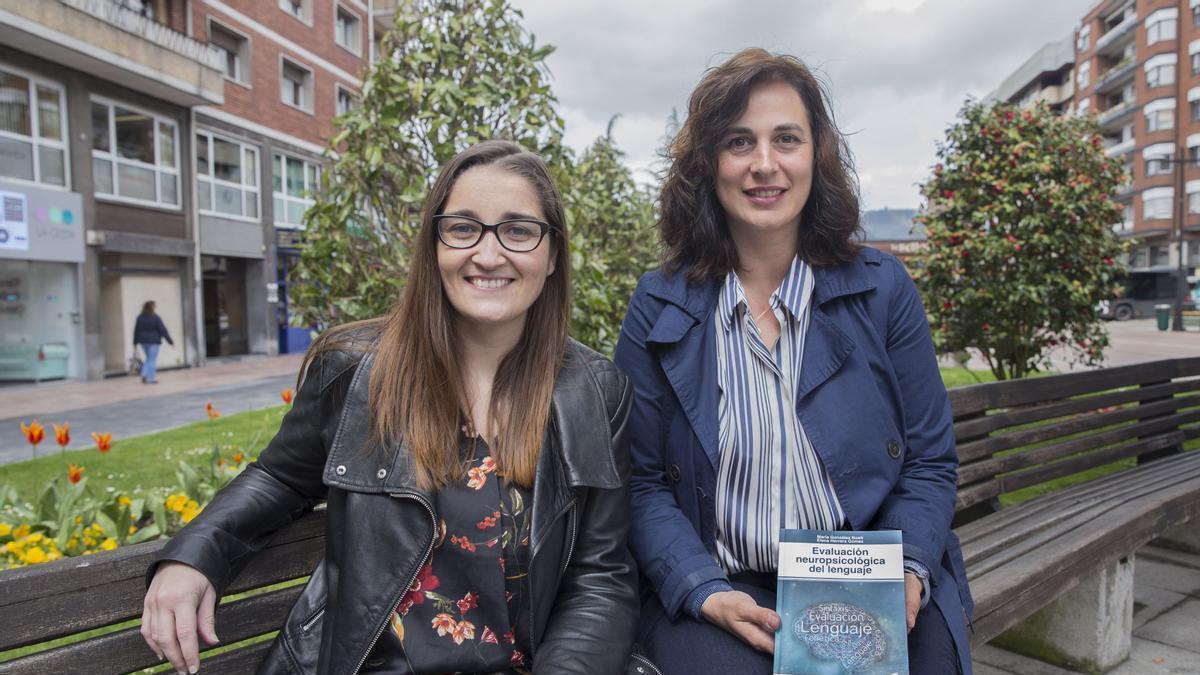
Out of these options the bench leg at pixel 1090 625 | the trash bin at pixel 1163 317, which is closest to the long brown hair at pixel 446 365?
the bench leg at pixel 1090 625

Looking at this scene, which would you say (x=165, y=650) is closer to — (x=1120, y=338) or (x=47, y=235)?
(x=47, y=235)

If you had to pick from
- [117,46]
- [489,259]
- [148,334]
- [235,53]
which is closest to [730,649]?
[489,259]

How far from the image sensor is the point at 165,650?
154cm

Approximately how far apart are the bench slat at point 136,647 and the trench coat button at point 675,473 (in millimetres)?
933

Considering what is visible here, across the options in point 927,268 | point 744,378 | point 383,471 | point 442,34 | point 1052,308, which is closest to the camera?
point 383,471

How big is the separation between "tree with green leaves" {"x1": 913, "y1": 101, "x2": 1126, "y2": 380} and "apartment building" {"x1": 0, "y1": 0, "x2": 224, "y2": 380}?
15.8 metres

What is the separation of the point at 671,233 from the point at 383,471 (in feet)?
3.57

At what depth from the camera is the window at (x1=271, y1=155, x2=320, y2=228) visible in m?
24.3

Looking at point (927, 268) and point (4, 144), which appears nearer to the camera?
point (927, 268)

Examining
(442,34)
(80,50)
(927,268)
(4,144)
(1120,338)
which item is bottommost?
(1120,338)

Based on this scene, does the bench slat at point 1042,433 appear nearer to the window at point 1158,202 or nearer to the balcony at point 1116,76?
the window at point 1158,202

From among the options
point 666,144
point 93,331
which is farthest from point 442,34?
point 93,331

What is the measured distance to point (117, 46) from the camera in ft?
56.5

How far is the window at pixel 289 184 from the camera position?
79.7 feet
